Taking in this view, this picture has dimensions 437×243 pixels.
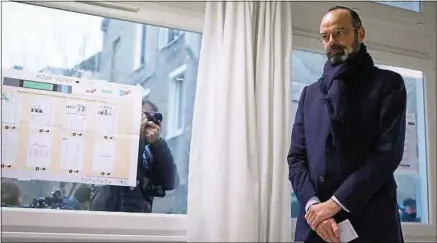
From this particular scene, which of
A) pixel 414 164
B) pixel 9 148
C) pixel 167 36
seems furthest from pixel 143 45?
pixel 414 164

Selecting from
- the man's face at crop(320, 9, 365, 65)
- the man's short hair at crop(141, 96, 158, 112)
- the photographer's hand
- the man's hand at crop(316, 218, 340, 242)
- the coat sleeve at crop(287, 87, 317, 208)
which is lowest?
the man's hand at crop(316, 218, 340, 242)

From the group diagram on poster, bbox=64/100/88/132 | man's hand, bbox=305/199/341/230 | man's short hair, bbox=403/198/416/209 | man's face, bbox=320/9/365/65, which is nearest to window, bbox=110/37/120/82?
diagram on poster, bbox=64/100/88/132

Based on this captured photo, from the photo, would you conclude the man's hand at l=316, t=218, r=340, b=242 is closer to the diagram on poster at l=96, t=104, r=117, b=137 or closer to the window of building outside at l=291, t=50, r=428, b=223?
the diagram on poster at l=96, t=104, r=117, b=137

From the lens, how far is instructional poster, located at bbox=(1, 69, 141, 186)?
200 cm

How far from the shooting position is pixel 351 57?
4.82 feet

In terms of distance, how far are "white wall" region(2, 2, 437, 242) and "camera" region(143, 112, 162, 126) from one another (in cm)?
42

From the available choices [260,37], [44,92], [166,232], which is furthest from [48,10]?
[166,232]

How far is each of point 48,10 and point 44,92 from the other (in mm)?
379

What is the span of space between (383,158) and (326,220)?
0.23m

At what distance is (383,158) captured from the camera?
137cm

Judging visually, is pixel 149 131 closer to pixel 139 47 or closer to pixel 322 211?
pixel 139 47

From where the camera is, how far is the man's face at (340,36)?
1473mm

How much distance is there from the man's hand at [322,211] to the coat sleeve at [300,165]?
5cm

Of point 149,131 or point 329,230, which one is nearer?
point 329,230
